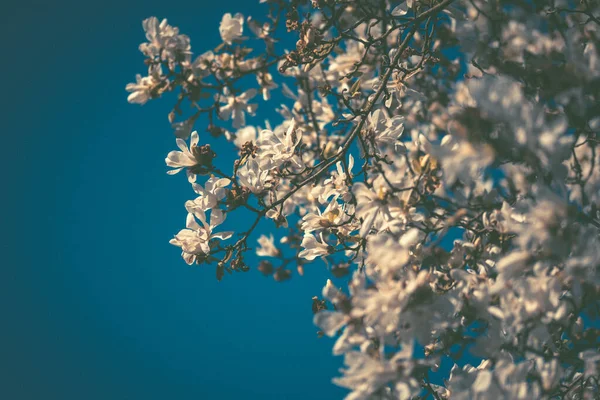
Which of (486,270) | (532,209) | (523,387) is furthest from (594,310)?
(532,209)

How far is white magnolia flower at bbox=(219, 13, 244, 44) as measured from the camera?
7.70ft

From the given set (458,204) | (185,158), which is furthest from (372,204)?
(185,158)

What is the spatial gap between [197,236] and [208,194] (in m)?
0.17

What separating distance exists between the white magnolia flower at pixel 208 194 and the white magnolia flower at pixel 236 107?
2.27ft

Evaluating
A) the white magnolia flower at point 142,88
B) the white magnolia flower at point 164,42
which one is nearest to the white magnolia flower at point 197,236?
the white magnolia flower at point 142,88

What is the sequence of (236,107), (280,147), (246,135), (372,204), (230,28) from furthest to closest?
(246,135)
(236,107)
(230,28)
(280,147)
(372,204)

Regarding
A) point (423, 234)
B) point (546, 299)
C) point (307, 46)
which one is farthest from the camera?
point (307, 46)

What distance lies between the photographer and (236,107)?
2461 mm

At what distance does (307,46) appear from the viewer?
1943mm

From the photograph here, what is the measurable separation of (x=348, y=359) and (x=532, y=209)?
1.83 ft

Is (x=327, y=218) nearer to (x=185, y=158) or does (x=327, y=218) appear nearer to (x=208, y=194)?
(x=208, y=194)

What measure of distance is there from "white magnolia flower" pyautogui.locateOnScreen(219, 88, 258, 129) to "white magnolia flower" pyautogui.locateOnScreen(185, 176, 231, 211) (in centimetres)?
69

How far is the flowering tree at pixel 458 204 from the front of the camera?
109 centimetres

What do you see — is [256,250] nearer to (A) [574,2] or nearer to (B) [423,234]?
(B) [423,234]
